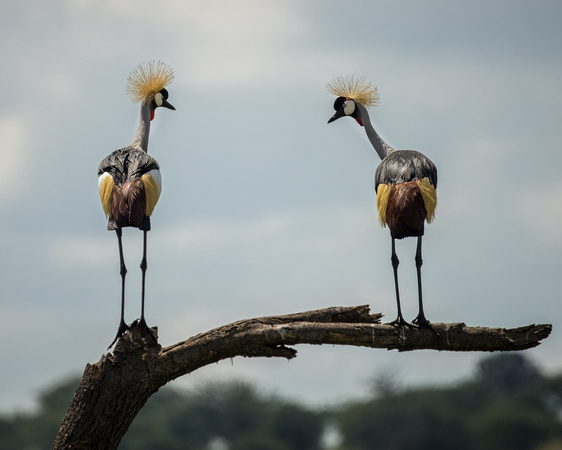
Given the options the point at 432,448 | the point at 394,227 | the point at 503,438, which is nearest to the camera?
the point at 394,227

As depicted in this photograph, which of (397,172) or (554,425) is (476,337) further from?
(554,425)

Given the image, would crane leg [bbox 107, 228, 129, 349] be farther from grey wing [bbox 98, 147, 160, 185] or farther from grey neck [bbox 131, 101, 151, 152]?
grey neck [bbox 131, 101, 151, 152]

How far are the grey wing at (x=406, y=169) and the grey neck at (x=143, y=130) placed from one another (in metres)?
2.97

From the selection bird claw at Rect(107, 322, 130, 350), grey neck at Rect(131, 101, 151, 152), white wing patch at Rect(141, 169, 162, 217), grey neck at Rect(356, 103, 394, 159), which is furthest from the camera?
grey neck at Rect(356, 103, 394, 159)

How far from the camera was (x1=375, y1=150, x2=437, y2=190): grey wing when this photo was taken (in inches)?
406

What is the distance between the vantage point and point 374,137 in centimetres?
1200

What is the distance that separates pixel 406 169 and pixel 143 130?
11.4 ft

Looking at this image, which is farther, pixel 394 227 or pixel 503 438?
pixel 503 438

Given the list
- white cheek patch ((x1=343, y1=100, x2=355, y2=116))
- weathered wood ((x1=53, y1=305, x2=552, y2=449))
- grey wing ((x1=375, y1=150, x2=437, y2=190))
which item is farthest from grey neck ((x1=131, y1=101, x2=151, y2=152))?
weathered wood ((x1=53, y1=305, x2=552, y2=449))

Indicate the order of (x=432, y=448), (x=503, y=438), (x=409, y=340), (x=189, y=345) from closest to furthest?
(x=189, y=345)
(x=409, y=340)
(x=503, y=438)
(x=432, y=448)

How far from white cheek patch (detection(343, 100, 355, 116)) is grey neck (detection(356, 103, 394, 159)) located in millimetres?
77

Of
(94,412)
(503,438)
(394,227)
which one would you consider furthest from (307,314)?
(503,438)

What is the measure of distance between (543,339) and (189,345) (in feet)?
11.7

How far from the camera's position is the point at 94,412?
888cm
